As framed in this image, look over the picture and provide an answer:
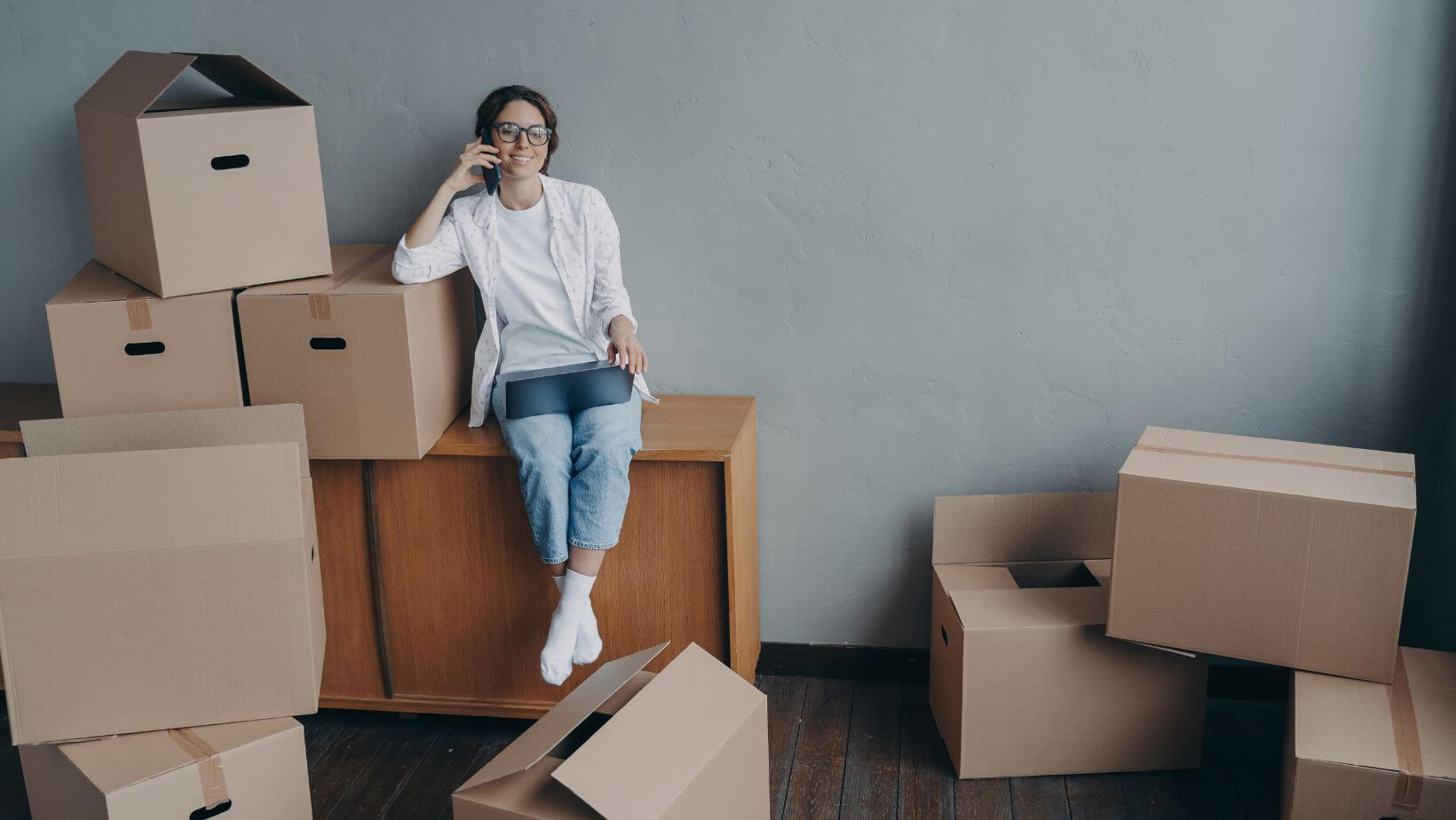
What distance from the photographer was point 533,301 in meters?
2.13

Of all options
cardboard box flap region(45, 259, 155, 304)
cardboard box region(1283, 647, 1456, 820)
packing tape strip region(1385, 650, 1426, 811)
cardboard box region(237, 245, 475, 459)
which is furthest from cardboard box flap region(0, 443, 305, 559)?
packing tape strip region(1385, 650, 1426, 811)

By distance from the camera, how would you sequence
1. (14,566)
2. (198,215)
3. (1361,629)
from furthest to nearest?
(198,215) < (1361,629) < (14,566)

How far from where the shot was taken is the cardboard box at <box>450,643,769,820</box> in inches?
59.7

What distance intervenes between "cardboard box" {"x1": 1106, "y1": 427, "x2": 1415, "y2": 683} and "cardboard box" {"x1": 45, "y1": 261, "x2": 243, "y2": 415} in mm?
1577

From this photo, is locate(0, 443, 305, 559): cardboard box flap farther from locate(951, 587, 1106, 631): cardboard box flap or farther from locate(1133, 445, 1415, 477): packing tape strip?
locate(1133, 445, 1415, 477): packing tape strip

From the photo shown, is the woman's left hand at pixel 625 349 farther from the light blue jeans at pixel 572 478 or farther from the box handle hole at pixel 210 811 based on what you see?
the box handle hole at pixel 210 811

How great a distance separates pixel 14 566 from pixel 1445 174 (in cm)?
248

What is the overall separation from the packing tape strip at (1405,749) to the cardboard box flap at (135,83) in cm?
219

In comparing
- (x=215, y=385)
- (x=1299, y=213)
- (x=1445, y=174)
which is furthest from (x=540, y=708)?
(x=1445, y=174)

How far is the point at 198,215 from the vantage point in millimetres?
1943

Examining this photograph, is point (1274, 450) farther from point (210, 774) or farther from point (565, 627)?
point (210, 774)

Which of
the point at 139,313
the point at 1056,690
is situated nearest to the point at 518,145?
the point at 139,313

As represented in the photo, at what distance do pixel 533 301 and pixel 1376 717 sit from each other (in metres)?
1.58

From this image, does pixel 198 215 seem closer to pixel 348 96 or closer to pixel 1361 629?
pixel 348 96
